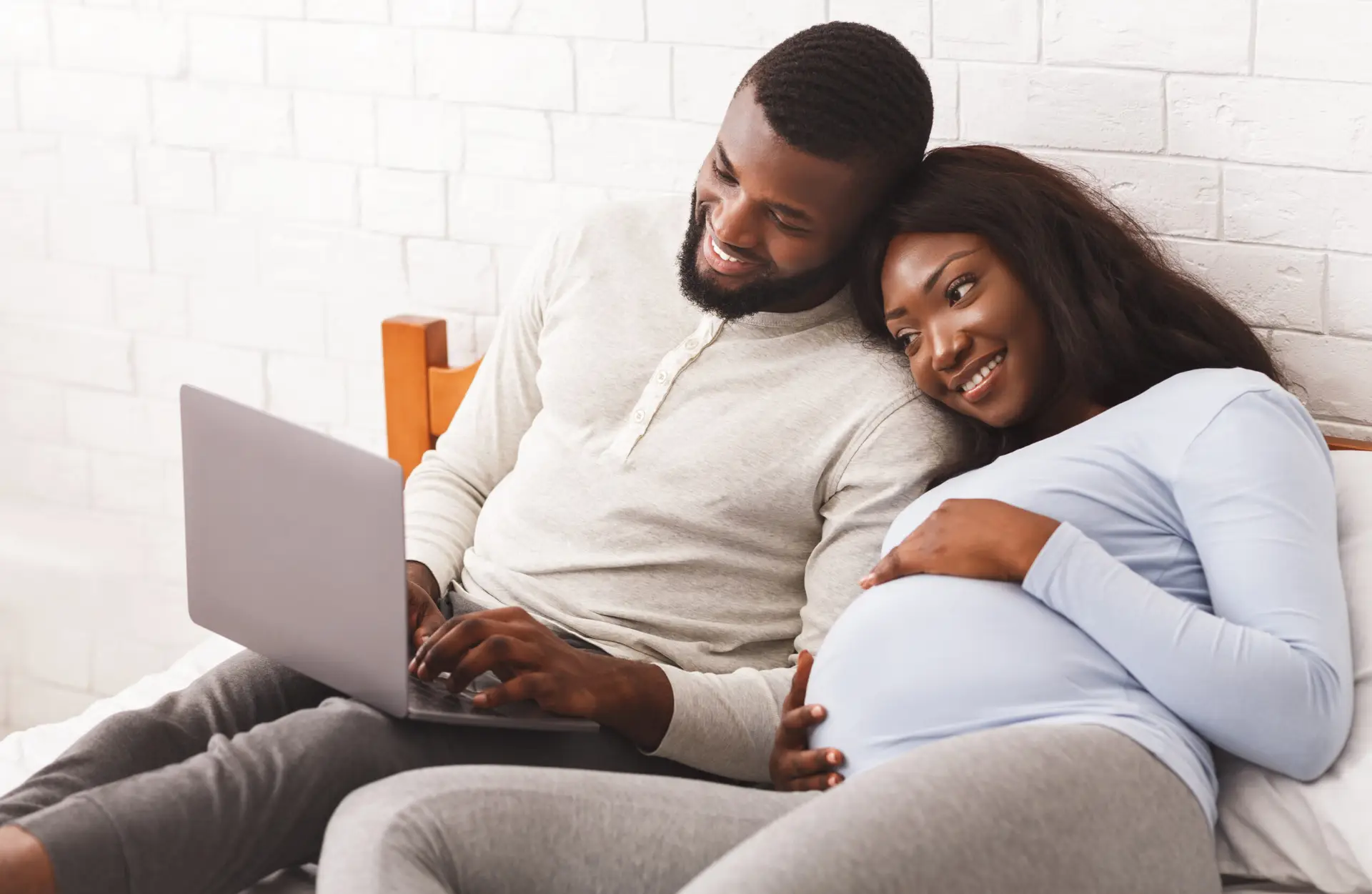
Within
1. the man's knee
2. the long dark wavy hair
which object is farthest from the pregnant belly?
the man's knee

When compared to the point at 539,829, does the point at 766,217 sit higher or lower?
higher

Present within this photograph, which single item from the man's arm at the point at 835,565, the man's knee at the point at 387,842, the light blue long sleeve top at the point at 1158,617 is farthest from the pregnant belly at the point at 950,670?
the man's knee at the point at 387,842

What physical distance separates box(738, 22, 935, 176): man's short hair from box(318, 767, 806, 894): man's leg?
59 cm

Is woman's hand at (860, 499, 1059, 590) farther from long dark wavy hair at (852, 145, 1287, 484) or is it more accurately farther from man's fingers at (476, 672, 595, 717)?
man's fingers at (476, 672, 595, 717)

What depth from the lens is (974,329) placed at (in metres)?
1.23

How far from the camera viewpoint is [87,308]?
2.04 meters

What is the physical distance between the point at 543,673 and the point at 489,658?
5cm

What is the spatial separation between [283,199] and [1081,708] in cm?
127

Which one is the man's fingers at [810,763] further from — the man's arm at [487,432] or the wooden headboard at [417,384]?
the wooden headboard at [417,384]

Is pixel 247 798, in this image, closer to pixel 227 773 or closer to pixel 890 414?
pixel 227 773

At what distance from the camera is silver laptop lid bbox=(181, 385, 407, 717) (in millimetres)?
1028

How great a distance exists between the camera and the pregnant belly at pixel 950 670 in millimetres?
1053

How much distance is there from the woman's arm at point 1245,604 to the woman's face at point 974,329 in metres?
0.18

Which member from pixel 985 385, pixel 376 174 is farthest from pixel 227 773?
pixel 376 174
